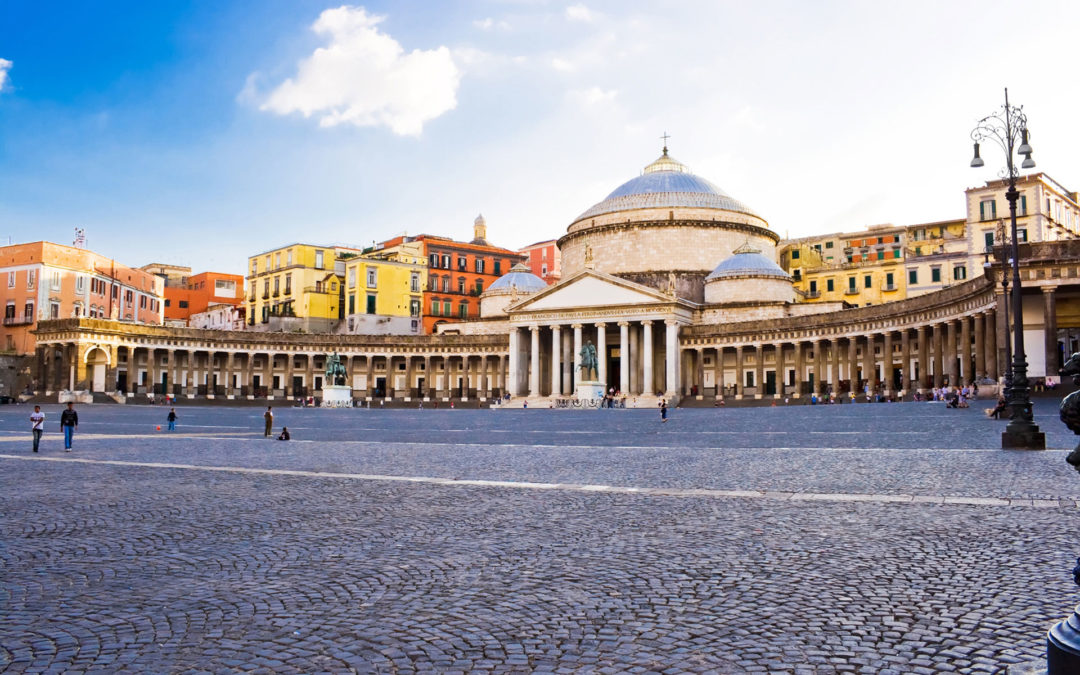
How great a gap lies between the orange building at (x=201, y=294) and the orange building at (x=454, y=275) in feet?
61.4

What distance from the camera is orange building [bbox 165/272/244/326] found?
97.9 meters

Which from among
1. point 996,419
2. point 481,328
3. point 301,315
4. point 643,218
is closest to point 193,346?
point 301,315

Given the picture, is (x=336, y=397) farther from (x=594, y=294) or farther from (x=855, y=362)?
(x=855, y=362)

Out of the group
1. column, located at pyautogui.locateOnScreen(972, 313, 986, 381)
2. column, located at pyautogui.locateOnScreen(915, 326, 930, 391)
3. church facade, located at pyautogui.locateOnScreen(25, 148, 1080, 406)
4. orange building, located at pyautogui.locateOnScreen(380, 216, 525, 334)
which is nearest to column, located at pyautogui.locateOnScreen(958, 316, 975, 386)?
church facade, located at pyautogui.locateOnScreen(25, 148, 1080, 406)

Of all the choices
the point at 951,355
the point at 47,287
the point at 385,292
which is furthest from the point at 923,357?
the point at 47,287

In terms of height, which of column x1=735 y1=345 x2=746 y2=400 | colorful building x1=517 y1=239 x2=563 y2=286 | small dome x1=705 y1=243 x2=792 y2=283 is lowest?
column x1=735 y1=345 x2=746 y2=400

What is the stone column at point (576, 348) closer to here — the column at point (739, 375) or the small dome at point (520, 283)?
the column at point (739, 375)

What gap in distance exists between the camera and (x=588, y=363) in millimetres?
60656

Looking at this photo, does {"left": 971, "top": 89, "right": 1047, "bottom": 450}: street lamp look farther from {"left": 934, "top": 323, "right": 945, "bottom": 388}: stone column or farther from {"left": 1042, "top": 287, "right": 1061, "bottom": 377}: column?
{"left": 934, "top": 323, "right": 945, "bottom": 388}: stone column

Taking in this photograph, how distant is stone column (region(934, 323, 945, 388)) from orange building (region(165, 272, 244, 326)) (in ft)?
243

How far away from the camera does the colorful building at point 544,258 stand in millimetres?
108812

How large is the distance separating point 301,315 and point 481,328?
62.6 ft

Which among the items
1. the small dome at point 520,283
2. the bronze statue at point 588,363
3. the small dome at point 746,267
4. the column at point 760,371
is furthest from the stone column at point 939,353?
the small dome at point 520,283

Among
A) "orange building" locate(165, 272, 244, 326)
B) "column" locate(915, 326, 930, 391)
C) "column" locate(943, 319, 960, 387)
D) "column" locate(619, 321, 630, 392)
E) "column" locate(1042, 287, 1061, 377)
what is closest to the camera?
"column" locate(1042, 287, 1061, 377)
